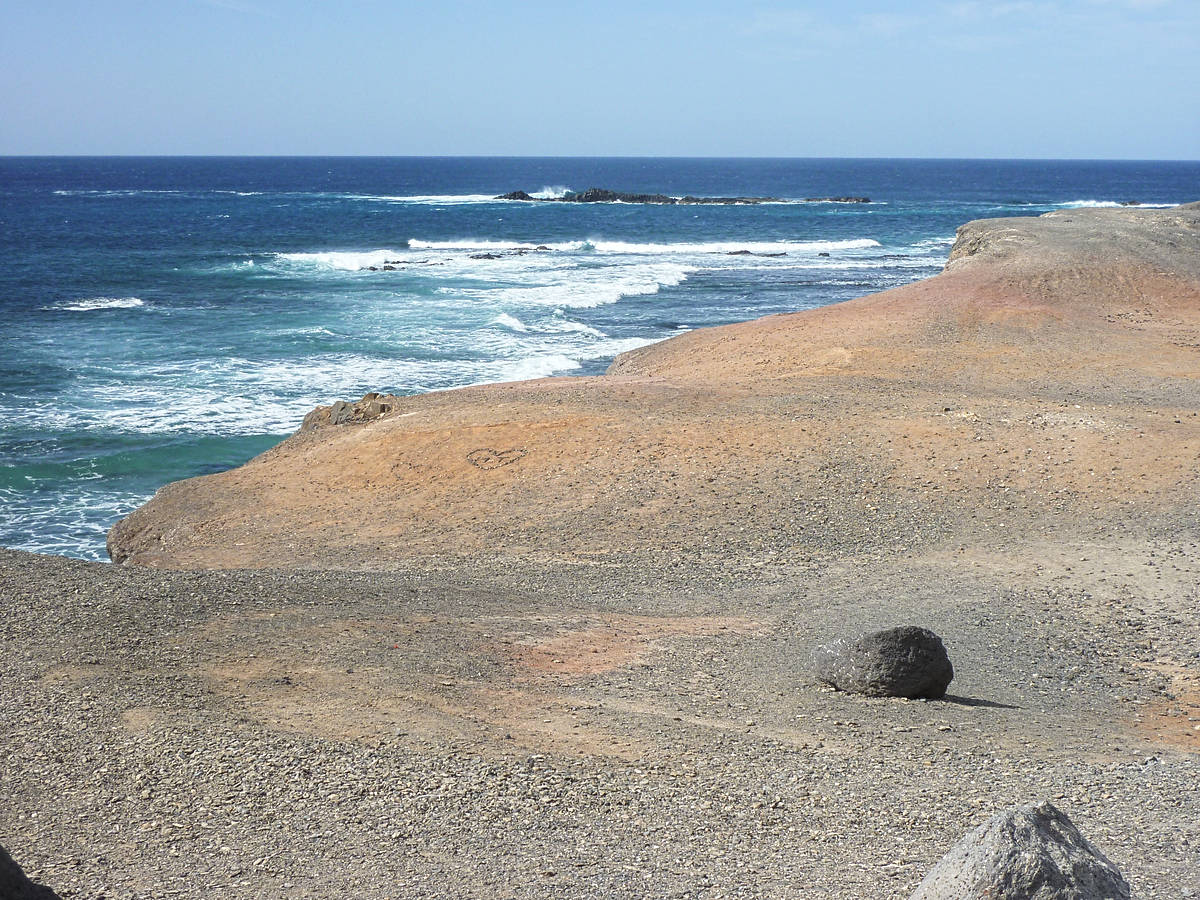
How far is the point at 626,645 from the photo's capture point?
11.2 m

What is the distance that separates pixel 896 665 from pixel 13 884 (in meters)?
6.89

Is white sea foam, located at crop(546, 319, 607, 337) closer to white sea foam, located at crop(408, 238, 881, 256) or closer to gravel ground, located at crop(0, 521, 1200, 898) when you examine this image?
gravel ground, located at crop(0, 521, 1200, 898)

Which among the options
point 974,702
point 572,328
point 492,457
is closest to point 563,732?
point 974,702

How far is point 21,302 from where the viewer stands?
44.1m

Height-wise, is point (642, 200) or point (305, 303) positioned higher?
point (642, 200)

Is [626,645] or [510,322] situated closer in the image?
[626,645]

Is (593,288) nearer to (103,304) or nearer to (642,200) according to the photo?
(103,304)

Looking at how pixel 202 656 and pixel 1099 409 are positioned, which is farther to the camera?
pixel 1099 409

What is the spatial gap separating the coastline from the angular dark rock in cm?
118

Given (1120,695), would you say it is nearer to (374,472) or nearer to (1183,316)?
(374,472)

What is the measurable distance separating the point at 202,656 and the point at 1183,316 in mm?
25386

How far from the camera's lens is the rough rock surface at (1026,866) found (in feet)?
17.1

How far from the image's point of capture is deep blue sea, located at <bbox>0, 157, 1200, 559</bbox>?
24.2 meters

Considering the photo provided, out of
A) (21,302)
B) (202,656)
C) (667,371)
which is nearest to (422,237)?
(21,302)
